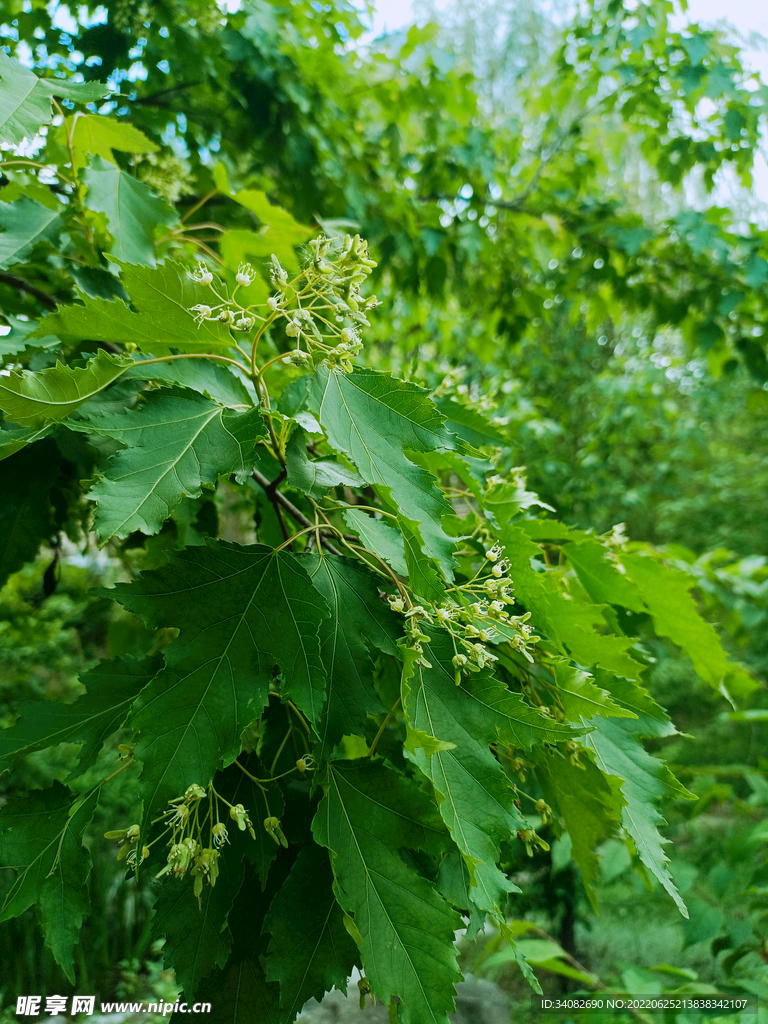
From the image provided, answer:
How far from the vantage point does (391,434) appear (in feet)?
1.53

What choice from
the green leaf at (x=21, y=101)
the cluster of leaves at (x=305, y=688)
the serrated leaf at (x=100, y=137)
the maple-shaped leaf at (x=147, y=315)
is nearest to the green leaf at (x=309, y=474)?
the cluster of leaves at (x=305, y=688)

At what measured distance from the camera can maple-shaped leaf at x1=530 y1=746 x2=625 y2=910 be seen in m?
0.51

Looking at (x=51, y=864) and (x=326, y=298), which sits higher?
(x=326, y=298)

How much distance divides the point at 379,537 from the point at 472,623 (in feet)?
0.32

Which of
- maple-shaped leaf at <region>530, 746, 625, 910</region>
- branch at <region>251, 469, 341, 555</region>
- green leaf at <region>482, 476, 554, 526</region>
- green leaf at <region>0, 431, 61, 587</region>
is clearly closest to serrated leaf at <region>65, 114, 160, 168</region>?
green leaf at <region>0, 431, 61, 587</region>

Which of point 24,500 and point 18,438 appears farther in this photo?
point 24,500

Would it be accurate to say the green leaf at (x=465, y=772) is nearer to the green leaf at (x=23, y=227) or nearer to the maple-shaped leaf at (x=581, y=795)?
the maple-shaped leaf at (x=581, y=795)

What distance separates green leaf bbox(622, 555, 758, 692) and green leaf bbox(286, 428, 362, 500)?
394 millimetres

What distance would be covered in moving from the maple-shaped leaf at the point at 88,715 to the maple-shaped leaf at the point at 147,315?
0.26 meters

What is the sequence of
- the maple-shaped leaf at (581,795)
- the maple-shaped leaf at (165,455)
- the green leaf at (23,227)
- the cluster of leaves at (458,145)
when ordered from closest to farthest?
the maple-shaped leaf at (165,455) → the maple-shaped leaf at (581,795) → the green leaf at (23,227) → the cluster of leaves at (458,145)

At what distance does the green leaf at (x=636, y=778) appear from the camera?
19.0 inches

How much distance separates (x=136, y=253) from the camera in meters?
0.68

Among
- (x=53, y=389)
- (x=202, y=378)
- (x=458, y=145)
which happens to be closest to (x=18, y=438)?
(x=53, y=389)

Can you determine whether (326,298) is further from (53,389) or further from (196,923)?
(196,923)
